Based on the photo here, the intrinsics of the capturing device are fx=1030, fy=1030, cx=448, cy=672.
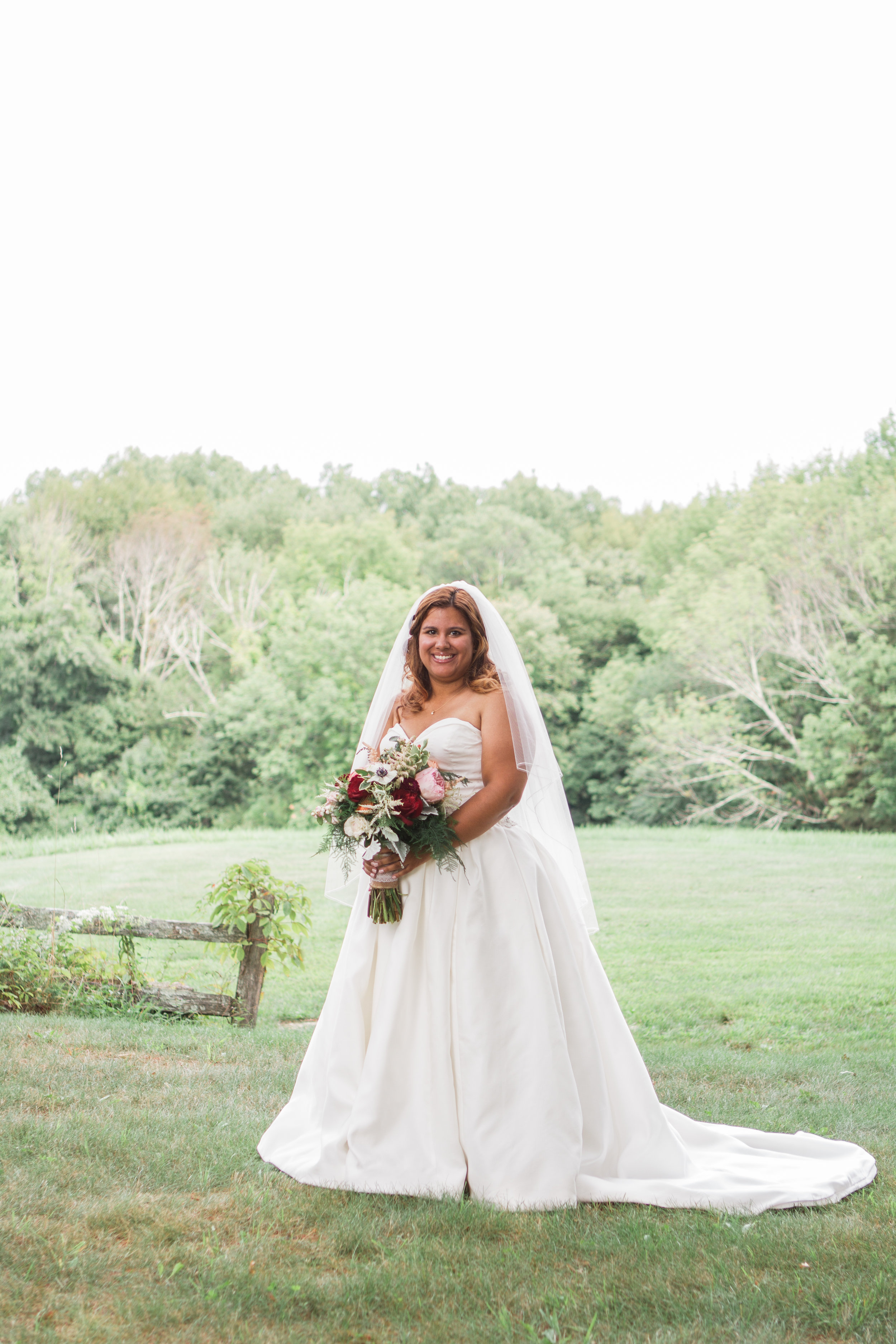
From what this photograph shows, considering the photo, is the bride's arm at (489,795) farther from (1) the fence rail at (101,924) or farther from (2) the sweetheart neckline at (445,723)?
(1) the fence rail at (101,924)

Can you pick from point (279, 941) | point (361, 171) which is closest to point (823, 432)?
point (361, 171)

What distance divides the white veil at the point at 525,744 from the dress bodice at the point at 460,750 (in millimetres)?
162

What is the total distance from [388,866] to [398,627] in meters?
23.6

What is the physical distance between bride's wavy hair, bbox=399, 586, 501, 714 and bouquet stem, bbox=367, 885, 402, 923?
79 centimetres

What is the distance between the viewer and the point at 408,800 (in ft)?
12.3

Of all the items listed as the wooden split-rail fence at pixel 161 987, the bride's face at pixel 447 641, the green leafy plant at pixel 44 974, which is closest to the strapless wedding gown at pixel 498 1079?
the bride's face at pixel 447 641

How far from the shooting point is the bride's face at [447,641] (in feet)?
13.8

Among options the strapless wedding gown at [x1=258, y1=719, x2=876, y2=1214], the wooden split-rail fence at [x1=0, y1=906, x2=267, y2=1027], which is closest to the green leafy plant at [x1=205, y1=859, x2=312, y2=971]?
the wooden split-rail fence at [x1=0, y1=906, x2=267, y2=1027]

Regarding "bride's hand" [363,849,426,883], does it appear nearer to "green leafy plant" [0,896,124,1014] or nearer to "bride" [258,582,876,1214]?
"bride" [258,582,876,1214]

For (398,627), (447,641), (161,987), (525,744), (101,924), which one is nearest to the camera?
(525,744)

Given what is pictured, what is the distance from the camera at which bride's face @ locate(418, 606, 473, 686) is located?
420 cm

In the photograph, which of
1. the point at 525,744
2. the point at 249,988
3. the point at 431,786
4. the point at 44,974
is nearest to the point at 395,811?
the point at 431,786

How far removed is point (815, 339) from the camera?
1125 inches

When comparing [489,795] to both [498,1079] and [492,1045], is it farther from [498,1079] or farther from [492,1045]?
[498,1079]
